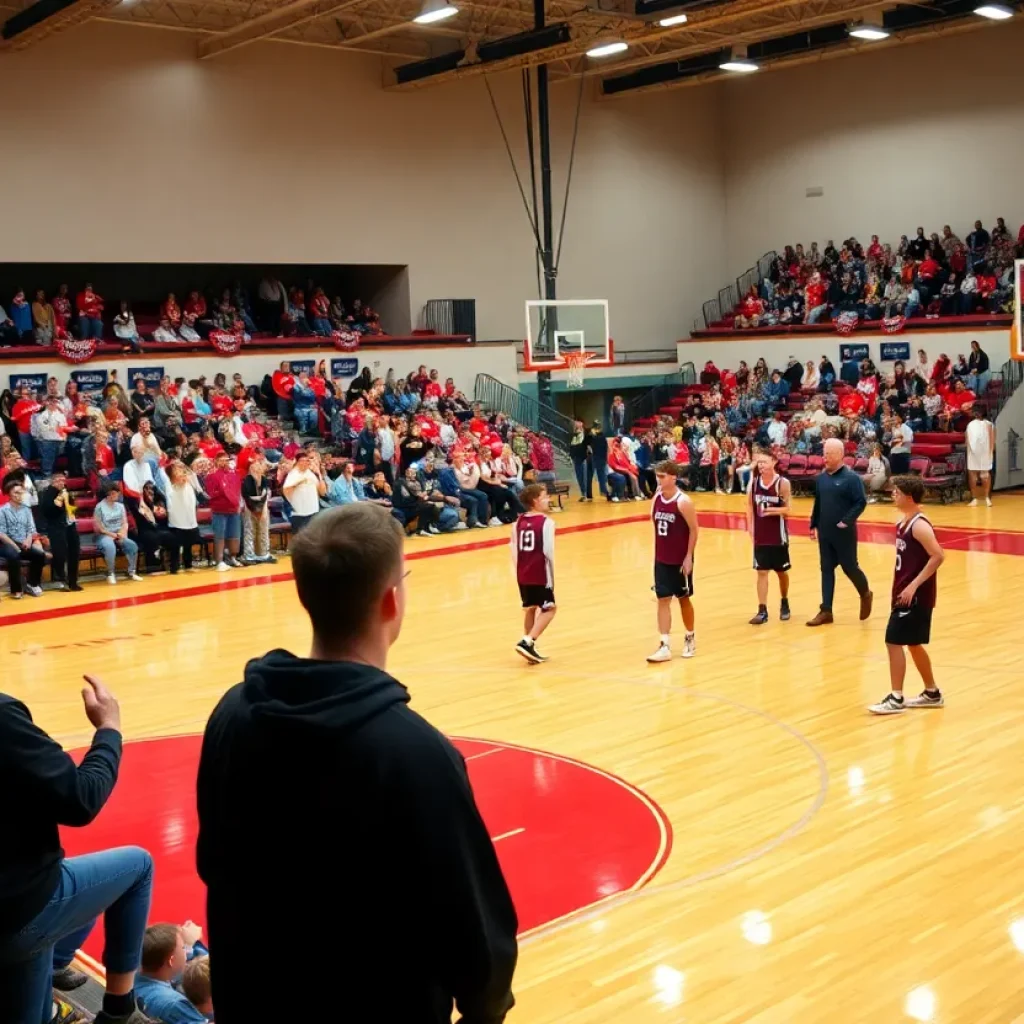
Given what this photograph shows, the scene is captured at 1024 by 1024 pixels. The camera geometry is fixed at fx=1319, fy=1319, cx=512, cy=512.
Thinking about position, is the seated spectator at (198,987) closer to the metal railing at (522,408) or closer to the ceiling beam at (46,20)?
the ceiling beam at (46,20)

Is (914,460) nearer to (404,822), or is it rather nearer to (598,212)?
(598,212)

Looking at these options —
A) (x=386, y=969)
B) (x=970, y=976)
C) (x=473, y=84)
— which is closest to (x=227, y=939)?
(x=386, y=969)

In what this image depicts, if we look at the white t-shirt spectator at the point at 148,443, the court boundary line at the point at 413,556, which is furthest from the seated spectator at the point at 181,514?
the court boundary line at the point at 413,556

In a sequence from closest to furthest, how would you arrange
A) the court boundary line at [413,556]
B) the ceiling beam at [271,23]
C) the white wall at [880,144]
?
1. the court boundary line at [413,556]
2. the ceiling beam at [271,23]
3. the white wall at [880,144]

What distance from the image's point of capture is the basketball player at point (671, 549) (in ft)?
38.0

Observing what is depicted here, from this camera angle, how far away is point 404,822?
214 centimetres

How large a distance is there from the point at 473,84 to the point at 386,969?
29894 mm

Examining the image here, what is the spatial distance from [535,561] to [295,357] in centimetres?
1533

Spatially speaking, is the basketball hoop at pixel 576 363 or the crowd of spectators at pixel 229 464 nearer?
the crowd of spectators at pixel 229 464

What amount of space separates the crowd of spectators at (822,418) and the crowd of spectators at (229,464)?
9.72 feet

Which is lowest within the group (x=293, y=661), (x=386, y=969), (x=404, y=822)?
(x=386, y=969)

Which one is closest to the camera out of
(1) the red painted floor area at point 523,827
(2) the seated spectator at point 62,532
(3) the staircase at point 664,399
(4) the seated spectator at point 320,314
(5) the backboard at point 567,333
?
(1) the red painted floor area at point 523,827

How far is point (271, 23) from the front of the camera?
25.4m

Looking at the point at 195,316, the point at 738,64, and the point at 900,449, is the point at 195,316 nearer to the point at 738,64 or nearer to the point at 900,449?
the point at 738,64
